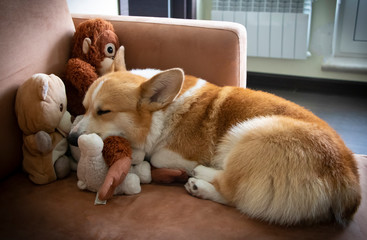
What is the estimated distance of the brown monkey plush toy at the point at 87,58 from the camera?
60.6 inches

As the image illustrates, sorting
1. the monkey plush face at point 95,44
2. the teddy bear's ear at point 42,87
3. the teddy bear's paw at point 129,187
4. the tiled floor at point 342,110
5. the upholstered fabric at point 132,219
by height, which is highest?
the monkey plush face at point 95,44

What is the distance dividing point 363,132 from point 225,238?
192 centimetres

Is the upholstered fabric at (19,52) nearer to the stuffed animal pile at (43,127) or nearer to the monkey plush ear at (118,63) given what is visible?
the stuffed animal pile at (43,127)

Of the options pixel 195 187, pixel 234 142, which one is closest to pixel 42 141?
pixel 195 187

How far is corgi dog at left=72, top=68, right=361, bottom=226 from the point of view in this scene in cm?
120

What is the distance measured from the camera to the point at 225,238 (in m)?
1.14

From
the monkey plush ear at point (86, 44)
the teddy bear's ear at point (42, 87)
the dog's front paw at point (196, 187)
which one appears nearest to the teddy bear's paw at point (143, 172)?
the dog's front paw at point (196, 187)

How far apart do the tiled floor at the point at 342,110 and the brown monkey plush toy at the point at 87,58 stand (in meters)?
1.67

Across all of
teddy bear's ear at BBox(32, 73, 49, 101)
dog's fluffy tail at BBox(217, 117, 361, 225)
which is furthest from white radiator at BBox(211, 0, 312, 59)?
teddy bear's ear at BBox(32, 73, 49, 101)

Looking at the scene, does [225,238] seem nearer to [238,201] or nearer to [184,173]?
[238,201]

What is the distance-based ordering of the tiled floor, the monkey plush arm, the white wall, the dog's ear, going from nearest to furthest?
1. the dog's ear
2. the monkey plush arm
3. the white wall
4. the tiled floor

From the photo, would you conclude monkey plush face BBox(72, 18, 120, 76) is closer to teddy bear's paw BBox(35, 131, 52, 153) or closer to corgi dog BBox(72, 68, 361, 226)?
corgi dog BBox(72, 68, 361, 226)

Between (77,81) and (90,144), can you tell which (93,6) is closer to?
(77,81)

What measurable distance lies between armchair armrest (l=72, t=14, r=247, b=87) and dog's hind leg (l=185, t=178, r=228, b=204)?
0.53 m
